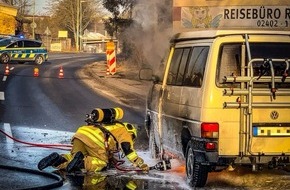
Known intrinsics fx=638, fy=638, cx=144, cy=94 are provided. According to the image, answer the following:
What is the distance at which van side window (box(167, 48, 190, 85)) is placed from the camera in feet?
26.6

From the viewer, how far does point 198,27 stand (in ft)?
42.6

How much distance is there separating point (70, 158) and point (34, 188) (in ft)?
A: 5.59

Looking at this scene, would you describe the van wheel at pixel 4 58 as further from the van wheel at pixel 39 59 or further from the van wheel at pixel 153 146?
the van wheel at pixel 153 146

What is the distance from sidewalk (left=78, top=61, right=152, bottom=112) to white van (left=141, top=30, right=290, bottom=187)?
9.91m

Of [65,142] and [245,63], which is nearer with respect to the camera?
[245,63]

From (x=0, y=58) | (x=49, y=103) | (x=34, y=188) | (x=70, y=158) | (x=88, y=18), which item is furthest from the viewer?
(x=88, y=18)

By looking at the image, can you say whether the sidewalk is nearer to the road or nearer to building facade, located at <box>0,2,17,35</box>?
the road

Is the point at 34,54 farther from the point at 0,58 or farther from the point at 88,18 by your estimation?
the point at 88,18

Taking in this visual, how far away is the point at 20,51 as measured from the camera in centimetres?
3488

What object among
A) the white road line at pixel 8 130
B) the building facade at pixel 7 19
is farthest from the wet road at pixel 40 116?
the building facade at pixel 7 19

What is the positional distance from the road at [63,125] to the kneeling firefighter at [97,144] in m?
0.19

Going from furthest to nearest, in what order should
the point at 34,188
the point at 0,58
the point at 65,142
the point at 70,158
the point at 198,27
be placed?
1. the point at 0,58
2. the point at 198,27
3. the point at 65,142
4. the point at 70,158
5. the point at 34,188

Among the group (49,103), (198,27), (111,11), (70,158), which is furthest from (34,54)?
(70,158)

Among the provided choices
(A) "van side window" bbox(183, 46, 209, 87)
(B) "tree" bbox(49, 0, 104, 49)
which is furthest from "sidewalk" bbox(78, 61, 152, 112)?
(B) "tree" bbox(49, 0, 104, 49)
